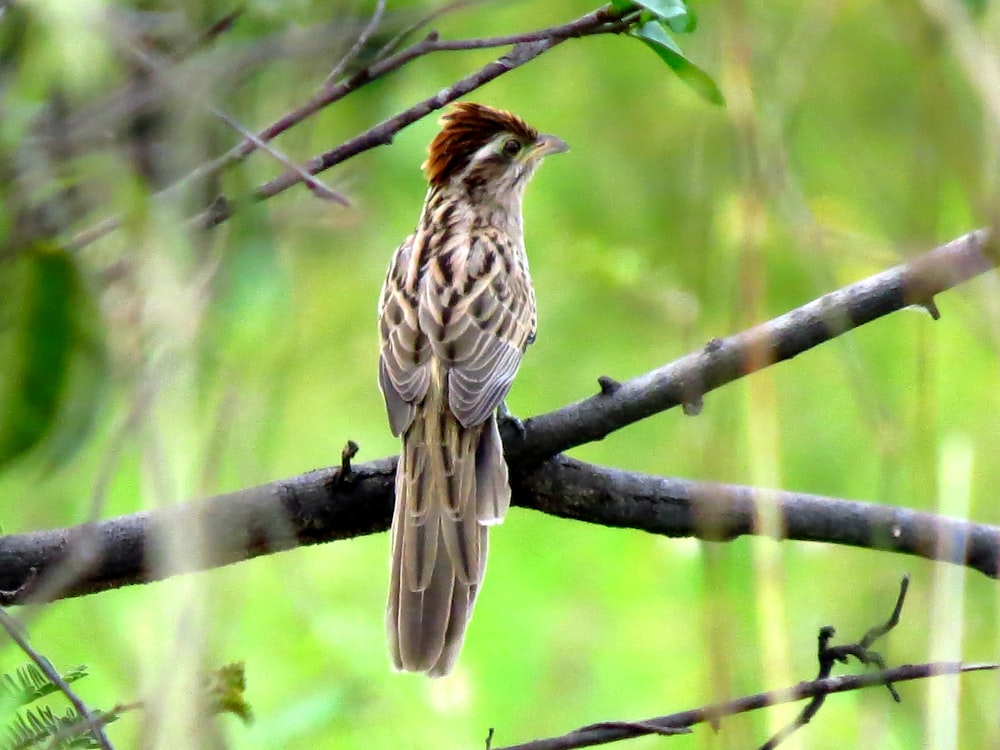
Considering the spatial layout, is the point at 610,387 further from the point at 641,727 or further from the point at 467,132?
the point at 467,132

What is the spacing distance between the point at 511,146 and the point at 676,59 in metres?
2.37

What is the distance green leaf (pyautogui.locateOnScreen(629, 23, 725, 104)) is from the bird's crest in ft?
7.41

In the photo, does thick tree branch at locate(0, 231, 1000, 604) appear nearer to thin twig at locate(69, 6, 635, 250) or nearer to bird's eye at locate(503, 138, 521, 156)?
thin twig at locate(69, 6, 635, 250)

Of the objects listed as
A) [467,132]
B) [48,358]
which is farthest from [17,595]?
[467,132]

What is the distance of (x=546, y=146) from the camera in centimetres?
493

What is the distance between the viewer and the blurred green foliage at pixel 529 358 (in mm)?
1638

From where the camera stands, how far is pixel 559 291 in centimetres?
882

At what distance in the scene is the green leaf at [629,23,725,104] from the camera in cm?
252

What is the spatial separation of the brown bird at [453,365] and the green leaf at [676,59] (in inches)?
45.9

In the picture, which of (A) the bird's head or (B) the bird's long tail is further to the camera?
(A) the bird's head

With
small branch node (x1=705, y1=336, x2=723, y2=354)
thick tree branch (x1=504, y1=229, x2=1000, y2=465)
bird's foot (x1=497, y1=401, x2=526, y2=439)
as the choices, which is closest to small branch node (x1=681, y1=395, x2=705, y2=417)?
thick tree branch (x1=504, y1=229, x2=1000, y2=465)

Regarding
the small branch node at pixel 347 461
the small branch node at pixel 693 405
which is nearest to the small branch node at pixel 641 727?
the small branch node at pixel 693 405

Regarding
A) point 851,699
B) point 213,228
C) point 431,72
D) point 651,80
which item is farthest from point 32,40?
point 651,80

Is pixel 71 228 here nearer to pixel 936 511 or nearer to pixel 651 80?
pixel 936 511
